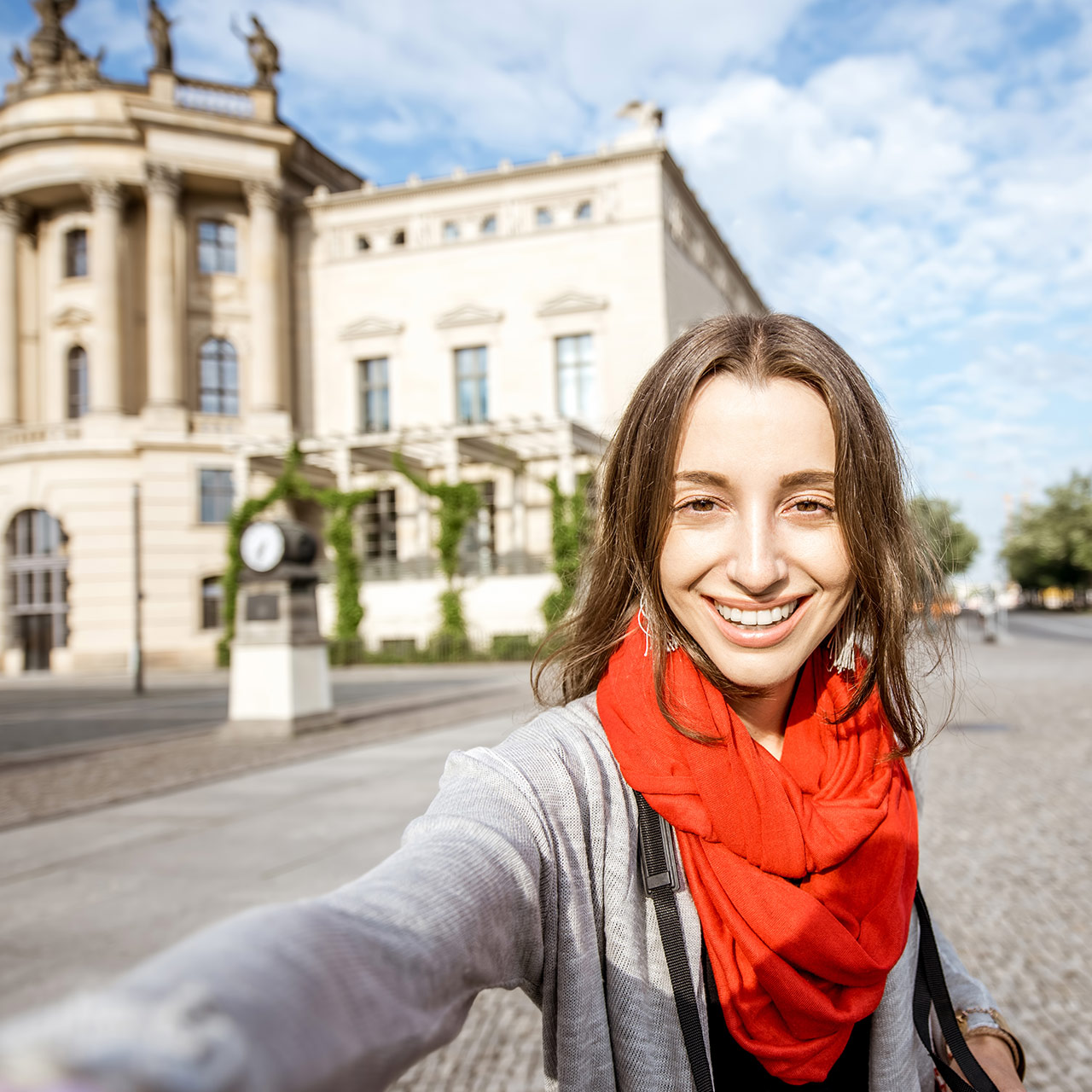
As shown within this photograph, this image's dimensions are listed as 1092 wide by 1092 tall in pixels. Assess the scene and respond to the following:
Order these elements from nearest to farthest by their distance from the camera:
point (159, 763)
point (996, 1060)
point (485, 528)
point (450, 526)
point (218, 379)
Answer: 1. point (996, 1060)
2. point (159, 763)
3. point (450, 526)
4. point (485, 528)
5. point (218, 379)

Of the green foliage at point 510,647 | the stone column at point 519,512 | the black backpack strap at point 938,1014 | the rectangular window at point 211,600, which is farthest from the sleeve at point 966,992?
the rectangular window at point 211,600

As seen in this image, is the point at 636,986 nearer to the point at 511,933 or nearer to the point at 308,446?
the point at 511,933

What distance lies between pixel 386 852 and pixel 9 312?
36.6 meters

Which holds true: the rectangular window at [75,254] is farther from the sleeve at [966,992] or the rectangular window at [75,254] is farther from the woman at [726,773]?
the sleeve at [966,992]

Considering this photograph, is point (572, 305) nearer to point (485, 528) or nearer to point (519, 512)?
point (519, 512)

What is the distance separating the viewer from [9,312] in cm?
3475

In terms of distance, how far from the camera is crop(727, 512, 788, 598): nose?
1.37m

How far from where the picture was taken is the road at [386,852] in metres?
3.38

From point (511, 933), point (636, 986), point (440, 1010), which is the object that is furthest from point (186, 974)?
point (636, 986)

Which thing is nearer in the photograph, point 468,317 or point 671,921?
point 671,921

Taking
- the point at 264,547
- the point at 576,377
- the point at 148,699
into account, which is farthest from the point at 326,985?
the point at 576,377

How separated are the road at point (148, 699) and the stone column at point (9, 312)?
10929mm

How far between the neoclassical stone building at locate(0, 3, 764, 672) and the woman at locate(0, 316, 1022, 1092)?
1133 inches

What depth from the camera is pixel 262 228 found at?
34.5 meters
